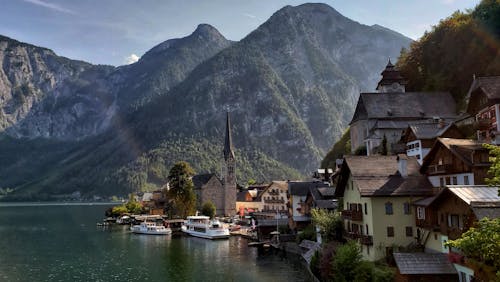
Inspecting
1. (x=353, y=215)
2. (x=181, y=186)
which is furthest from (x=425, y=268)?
(x=181, y=186)

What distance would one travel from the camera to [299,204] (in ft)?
300

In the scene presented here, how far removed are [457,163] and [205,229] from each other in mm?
78277

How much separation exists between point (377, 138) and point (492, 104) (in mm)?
31990

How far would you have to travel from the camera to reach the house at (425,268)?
3662cm

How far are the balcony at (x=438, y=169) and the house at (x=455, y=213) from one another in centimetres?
349

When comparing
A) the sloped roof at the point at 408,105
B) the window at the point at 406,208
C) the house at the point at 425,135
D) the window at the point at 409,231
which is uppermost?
the sloped roof at the point at 408,105

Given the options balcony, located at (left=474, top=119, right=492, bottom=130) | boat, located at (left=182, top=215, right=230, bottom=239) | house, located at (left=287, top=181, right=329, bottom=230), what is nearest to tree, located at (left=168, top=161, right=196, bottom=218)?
boat, located at (left=182, top=215, right=230, bottom=239)

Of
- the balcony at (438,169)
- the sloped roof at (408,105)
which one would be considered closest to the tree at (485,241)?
the balcony at (438,169)

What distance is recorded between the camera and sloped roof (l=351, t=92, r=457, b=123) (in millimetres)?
88062

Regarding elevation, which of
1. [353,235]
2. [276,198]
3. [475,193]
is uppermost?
[475,193]

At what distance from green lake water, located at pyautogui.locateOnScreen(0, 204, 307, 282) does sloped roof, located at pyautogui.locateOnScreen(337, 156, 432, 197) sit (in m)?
17.4

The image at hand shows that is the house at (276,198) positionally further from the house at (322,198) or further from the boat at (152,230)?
the house at (322,198)

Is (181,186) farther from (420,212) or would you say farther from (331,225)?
(420,212)

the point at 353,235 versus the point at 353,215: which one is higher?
the point at 353,215
